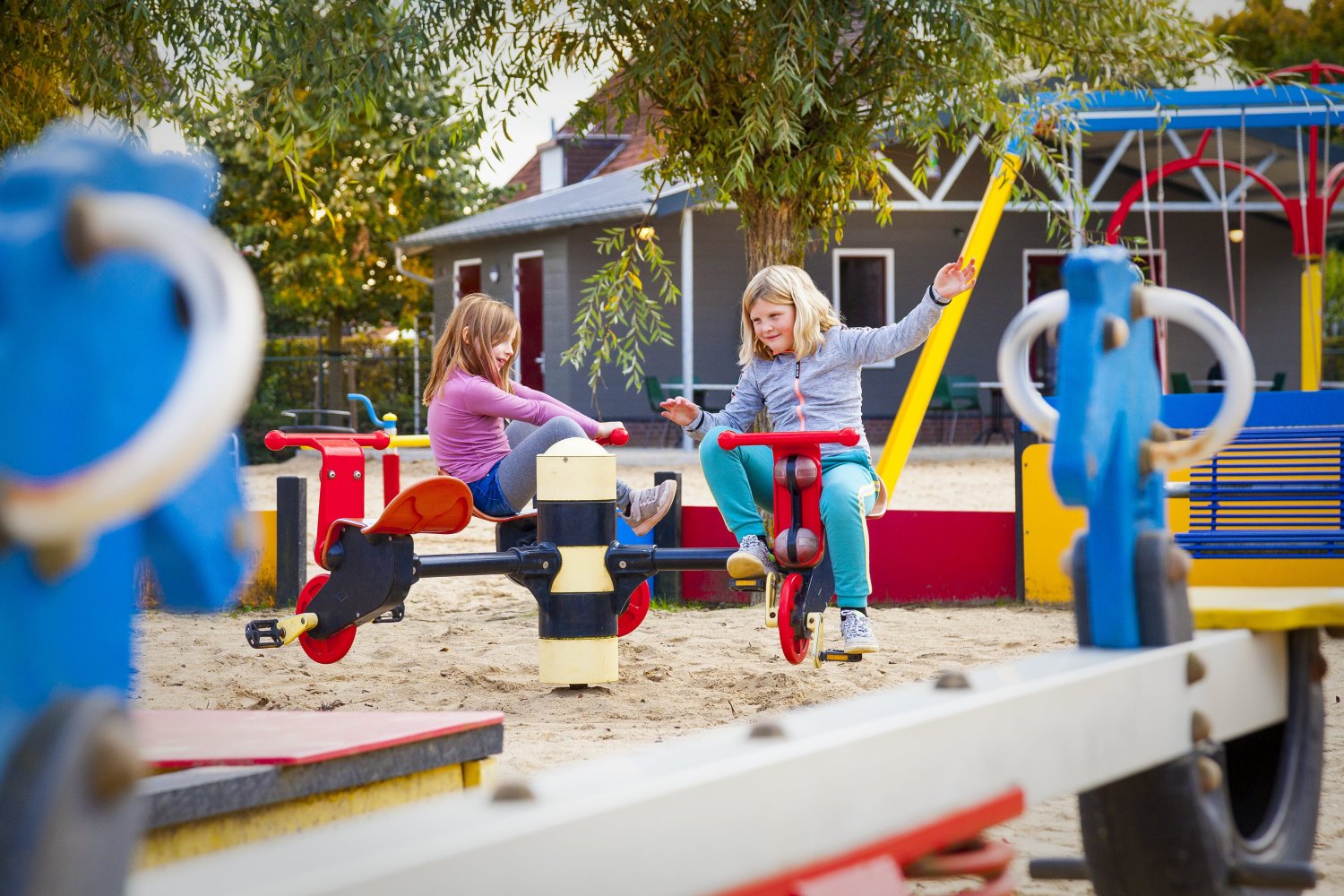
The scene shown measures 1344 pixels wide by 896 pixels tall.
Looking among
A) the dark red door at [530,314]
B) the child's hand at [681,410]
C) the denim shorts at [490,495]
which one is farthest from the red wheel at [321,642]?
the dark red door at [530,314]

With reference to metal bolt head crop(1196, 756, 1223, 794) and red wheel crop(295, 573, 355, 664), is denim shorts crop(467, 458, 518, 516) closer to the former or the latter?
red wheel crop(295, 573, 355, 664)

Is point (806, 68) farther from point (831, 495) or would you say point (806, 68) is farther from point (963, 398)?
point (963, 398)

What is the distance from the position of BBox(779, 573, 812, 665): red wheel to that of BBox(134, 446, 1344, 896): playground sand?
16 cm

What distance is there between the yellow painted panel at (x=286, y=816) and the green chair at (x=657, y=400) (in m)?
16.1

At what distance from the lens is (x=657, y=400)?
19.3 meters

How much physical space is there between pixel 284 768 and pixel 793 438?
2.56 m

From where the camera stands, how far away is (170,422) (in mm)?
913

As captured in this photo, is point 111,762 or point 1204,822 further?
point 1204,822

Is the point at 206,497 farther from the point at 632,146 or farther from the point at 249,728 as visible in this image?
the point at 632,146

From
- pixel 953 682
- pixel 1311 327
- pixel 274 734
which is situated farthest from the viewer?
pixel 1311 327

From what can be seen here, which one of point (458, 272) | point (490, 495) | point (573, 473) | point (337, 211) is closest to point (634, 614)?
point (490, 495)

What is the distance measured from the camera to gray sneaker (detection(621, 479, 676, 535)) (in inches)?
210

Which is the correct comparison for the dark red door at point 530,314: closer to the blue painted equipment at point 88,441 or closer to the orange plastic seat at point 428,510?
the orange plastic seat at point 428,510

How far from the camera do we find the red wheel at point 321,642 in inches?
195
